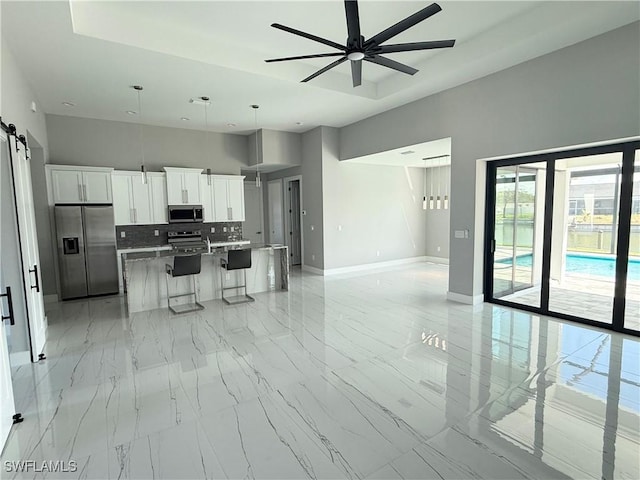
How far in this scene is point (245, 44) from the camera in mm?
4250

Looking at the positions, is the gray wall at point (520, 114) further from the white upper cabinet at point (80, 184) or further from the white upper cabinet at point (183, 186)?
the white upper cabinet at point (80, 184)

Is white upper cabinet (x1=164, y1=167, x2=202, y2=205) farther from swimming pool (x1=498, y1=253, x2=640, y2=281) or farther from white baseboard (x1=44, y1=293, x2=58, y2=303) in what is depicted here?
swimming pool (x1=498, y1=253, x2=640, y2=281)

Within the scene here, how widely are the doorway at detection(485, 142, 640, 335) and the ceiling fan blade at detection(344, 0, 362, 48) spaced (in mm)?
3149

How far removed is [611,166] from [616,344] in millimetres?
2105

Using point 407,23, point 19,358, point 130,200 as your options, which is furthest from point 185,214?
point 407,23

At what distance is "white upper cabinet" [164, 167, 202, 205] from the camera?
689cm

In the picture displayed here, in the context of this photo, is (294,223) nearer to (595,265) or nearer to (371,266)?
(371,266)

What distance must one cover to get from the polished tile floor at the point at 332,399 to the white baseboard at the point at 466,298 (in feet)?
2.19

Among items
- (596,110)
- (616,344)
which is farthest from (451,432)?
(596,110)

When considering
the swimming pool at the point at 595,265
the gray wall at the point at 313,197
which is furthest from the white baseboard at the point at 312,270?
the swimming pool at the point at 595,265

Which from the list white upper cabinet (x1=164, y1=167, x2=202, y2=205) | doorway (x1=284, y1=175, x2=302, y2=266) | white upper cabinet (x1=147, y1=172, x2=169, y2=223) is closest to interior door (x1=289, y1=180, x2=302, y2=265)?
doorway (x1=284, y1=175, x2=302, y2=266)

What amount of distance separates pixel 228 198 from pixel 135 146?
6.93ft

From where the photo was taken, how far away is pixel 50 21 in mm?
3176

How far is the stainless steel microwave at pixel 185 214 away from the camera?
6.93 m
